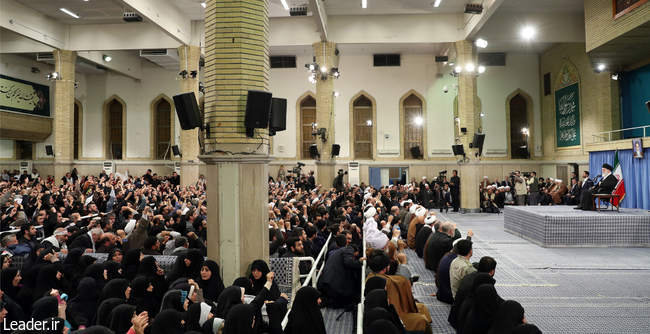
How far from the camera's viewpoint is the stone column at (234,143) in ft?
14.1

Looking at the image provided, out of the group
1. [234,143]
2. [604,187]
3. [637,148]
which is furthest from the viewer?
[637,148]

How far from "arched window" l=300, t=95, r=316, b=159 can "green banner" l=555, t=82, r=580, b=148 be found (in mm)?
9691

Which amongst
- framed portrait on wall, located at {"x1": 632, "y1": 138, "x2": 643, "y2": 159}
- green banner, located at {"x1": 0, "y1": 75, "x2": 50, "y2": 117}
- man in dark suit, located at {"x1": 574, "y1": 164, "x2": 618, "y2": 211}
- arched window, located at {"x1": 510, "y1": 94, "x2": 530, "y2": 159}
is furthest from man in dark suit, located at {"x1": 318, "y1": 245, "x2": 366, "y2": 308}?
green banner, located at {"x1": 0, "y1": 75, "x2": 50, "y2": 117}

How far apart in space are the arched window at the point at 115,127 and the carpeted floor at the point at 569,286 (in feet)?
53.0

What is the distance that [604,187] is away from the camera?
720 cm

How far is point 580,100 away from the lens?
43.7 ft

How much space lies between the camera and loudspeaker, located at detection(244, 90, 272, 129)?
4.32 m

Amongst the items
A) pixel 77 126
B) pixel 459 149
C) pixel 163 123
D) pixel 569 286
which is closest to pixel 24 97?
pixel 77 126

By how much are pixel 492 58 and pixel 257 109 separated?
14603mm

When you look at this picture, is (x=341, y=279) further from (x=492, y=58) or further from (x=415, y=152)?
(x=492, y=58)

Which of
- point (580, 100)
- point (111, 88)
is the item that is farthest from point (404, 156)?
point (111, 88)

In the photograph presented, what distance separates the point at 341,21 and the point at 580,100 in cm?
860

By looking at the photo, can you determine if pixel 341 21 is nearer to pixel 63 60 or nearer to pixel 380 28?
pixel 380 28

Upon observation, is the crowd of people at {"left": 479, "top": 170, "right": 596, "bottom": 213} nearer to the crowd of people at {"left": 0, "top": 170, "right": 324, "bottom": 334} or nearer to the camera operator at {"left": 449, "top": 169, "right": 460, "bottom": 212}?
the camera operator at {"left": 449, "top": 169, "right": 460, "bottom": 212}
